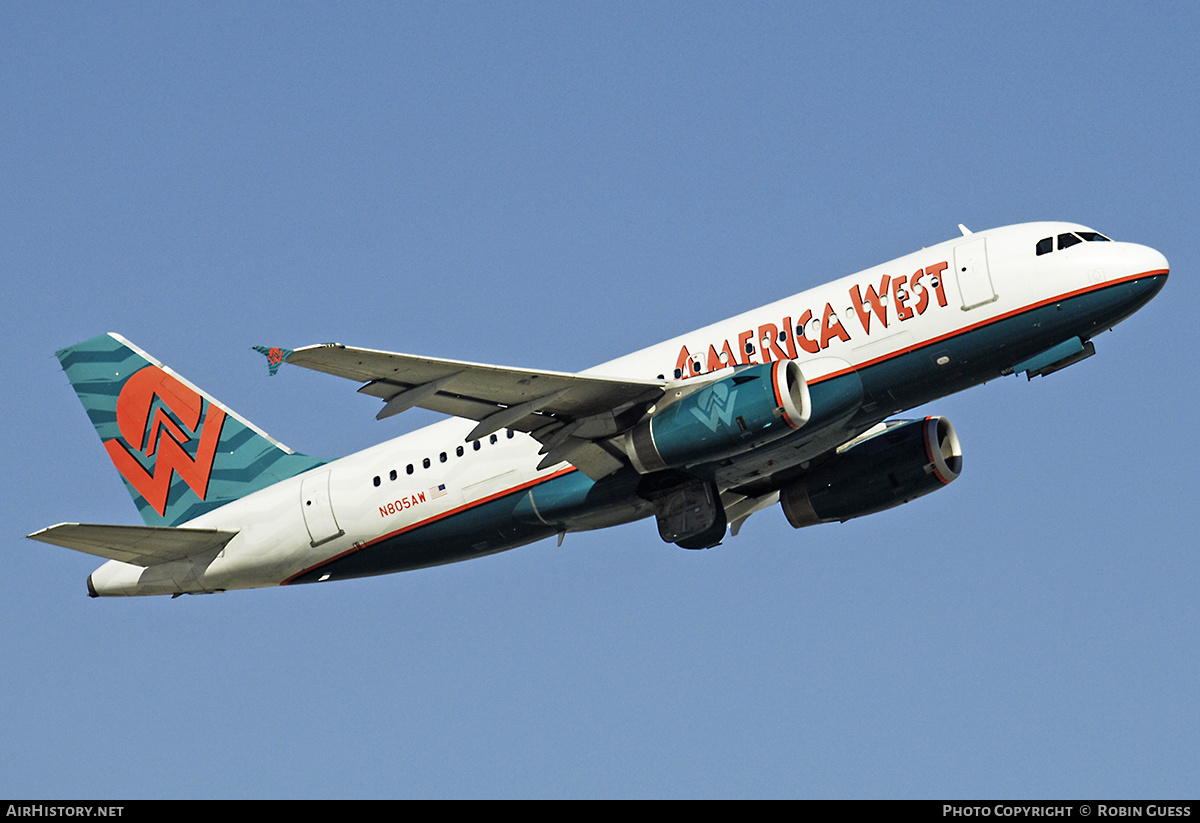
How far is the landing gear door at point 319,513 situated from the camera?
38125 mm

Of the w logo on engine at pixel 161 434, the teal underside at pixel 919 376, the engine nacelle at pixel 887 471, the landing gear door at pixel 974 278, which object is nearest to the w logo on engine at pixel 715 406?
the teal underside at pixel 919 376

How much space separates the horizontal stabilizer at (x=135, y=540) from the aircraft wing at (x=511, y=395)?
351 inches

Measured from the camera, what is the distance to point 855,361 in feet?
110

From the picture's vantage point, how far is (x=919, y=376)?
110 feet

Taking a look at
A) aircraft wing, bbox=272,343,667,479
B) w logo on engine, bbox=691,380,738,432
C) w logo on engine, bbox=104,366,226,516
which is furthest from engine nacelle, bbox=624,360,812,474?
w logo on engine, bbox=104,366,226,516

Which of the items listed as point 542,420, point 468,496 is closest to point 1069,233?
point 542,420

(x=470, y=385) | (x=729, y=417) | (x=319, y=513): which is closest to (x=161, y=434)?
(x=319, y=513)

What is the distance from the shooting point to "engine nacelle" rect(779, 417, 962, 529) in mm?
38688

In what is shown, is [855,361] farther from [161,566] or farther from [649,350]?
[161,566]

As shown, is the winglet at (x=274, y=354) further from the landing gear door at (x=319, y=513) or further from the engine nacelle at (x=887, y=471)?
the engine nacelle at (x=887, y=471)

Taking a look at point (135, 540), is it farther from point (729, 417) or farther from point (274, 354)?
point (729, 417)

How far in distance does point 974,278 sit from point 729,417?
635cm
